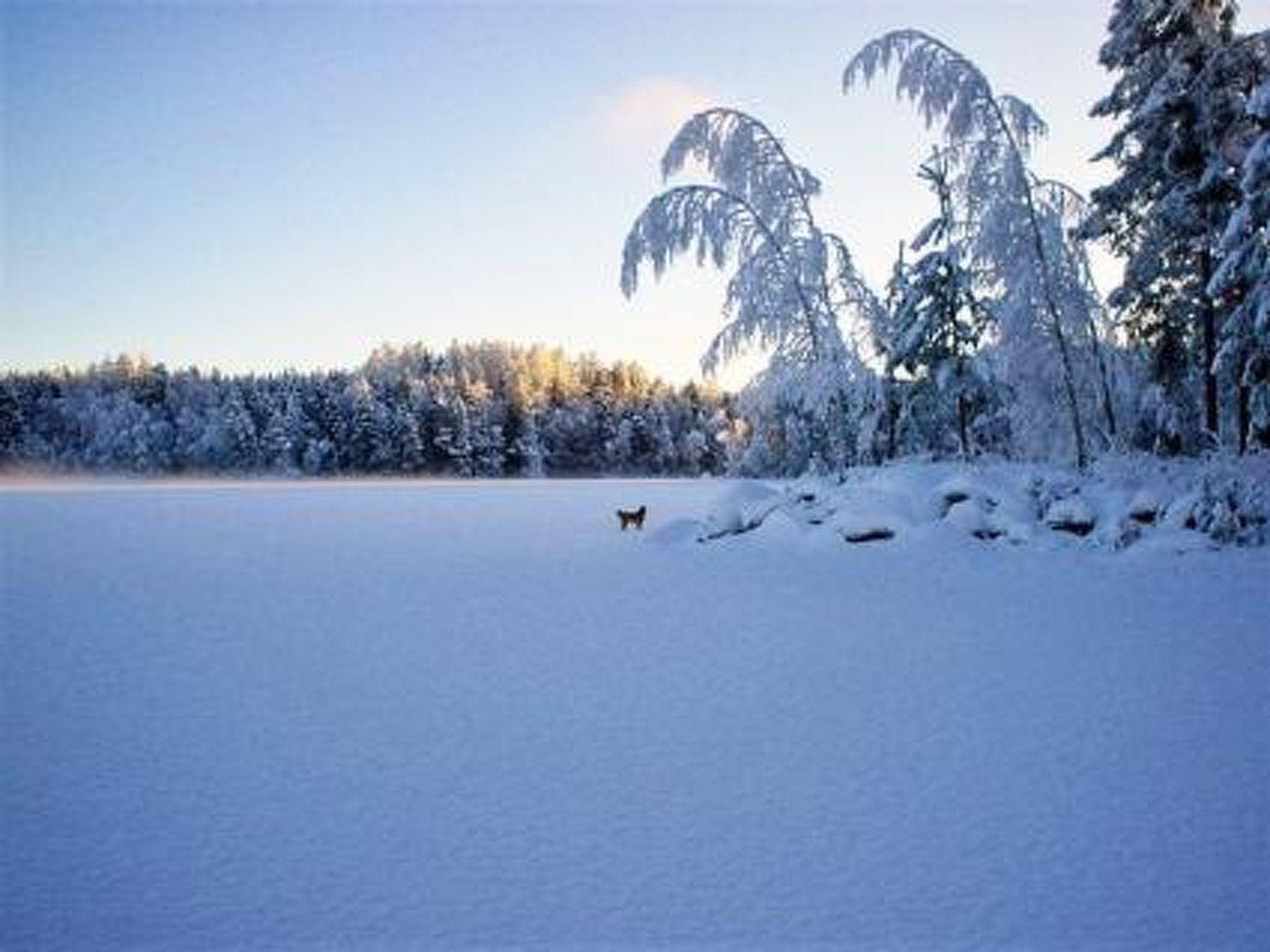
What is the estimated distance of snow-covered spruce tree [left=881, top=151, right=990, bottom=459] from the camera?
71.5 feet

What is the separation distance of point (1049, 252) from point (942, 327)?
4.93 m

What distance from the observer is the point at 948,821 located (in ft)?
12.6

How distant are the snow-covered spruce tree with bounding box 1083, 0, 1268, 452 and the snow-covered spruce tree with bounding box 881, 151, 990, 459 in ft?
11.9

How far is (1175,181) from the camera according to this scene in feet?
54.7

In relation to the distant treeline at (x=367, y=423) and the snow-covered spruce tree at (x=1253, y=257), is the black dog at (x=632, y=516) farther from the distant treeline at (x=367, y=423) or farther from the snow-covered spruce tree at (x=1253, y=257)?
the distant treeline at (x=367, y=423)

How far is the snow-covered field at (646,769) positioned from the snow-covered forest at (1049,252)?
8386mm

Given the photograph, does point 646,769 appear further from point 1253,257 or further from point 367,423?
point 367,423

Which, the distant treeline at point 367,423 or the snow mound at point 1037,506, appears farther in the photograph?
the distant treeline at point 367,423

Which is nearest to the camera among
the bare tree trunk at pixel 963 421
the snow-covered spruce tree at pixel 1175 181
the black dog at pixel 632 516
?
the snow-covered spruce tree at pixel 1175 181

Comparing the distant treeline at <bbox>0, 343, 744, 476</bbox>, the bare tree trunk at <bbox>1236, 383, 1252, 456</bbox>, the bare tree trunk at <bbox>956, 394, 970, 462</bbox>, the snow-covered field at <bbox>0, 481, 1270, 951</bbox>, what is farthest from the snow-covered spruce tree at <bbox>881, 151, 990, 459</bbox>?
the distant treeline at <bbox>0, 343, 744, 476</bbox>

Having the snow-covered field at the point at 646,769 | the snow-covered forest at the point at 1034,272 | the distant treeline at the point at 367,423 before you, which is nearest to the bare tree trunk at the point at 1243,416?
the snow-covered forest at the point at 1034,272

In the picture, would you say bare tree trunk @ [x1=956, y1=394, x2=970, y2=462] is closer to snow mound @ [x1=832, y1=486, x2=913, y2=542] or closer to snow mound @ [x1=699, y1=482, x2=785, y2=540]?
snow mound @ [x1=699, y1=482, x2=785, y2=540]

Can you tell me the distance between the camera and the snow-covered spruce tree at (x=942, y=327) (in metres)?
21.8

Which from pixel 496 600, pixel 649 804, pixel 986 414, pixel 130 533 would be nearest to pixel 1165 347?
pixel 986 414
